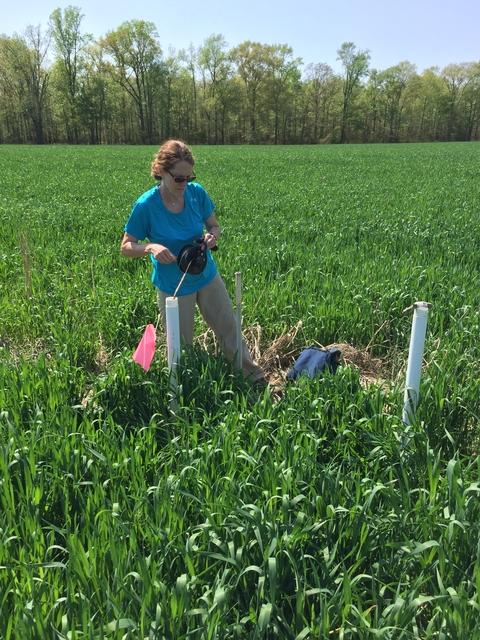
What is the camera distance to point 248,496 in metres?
1.95

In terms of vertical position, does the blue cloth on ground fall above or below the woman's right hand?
below

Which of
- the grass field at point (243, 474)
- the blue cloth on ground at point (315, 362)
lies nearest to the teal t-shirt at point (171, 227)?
the grass field at point (243, 474)

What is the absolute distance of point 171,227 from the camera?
3.24 m

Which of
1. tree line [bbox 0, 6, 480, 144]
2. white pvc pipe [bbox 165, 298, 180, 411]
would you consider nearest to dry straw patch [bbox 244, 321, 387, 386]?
white pvc pipe [bbox 165, 298, 180, 411]

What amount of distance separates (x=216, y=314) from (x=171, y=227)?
814 millimetres

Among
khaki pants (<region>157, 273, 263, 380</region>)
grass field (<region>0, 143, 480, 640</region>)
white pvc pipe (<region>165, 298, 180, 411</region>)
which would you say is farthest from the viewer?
khaki pants (<region>157, 273, 263, 380</region>)

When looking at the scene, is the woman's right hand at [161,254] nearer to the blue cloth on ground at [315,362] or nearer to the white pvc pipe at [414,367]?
the blue cloth on ground at [315,362]

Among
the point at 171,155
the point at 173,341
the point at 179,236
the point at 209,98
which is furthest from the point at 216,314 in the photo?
the point at 209,98

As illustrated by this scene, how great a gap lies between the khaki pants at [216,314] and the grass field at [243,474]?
247 millimetres

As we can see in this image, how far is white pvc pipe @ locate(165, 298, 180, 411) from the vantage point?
2.69m

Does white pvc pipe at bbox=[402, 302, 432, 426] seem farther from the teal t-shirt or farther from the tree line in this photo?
the tree line

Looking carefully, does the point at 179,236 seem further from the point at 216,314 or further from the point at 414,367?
the point at 414,367

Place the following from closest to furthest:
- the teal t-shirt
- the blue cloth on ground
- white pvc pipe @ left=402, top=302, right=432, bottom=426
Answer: white pvc pipe @ left=402, top=302, right=432, bottom=426 < the teal t-shirt < the blue cloth on ground

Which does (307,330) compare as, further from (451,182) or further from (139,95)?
(139,95)
